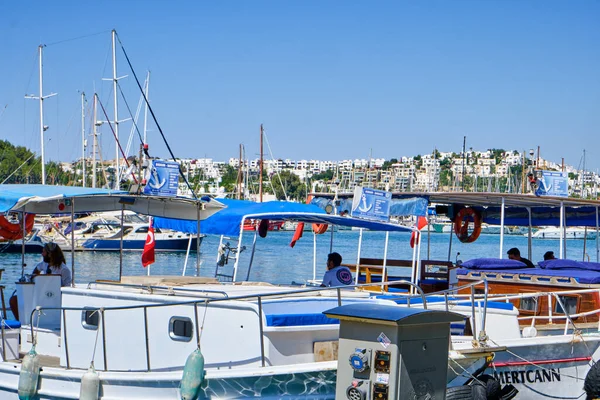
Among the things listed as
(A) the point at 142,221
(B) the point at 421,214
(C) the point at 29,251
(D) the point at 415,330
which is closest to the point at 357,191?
(B) the point at 421,214

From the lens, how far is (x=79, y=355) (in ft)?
36.3

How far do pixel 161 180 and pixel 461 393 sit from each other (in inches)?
213

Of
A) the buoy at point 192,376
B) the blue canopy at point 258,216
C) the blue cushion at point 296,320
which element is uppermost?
the blue canopy at point 258,216

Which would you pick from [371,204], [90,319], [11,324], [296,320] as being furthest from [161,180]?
[371,204]

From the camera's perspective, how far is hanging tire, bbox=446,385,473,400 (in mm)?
9719

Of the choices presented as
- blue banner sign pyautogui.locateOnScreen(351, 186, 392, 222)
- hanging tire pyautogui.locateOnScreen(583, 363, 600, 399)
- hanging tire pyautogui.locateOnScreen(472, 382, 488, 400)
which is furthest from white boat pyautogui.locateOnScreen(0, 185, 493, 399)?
blue banner sign pyautogui.locateOnScreen(351, 186, 392, 222)

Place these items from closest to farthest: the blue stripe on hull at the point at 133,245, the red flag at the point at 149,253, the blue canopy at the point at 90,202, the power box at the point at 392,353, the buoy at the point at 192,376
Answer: the power box at the point at 392,353
the buoy at the point at 192,376
the blue canopy at the point at 90,202
the red flag at the point at 149,253
the blue stripe on hull at the point at 133,245

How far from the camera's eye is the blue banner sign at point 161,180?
489 inches

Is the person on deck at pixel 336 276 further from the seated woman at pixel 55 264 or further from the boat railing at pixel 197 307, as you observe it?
the seated woman at pixel 55 264

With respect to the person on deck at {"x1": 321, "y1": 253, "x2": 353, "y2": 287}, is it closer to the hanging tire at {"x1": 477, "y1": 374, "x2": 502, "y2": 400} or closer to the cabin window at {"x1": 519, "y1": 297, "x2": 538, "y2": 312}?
the cabin window at {"x1": 519, "y1": 297, "x2": 538, "y2": 312}

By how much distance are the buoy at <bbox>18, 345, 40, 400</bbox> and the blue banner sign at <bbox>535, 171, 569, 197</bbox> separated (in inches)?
413

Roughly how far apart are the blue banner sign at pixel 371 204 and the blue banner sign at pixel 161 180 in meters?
3.83

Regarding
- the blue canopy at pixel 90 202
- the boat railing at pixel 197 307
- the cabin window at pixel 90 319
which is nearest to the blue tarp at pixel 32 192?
the blue canopy at pixel 90 202

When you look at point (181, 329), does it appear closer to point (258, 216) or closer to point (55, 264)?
point (55, 264)
